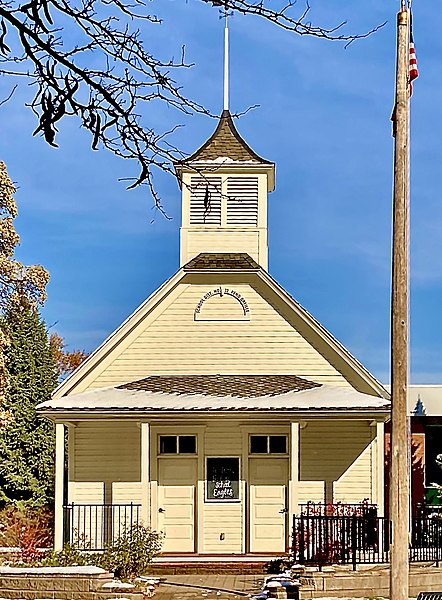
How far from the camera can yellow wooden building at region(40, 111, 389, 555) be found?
1992 centimetres

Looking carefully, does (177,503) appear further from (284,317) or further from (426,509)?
(426,509)

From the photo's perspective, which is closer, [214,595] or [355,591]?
[355,591]

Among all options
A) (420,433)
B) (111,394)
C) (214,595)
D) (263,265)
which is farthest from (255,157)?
(214,595)

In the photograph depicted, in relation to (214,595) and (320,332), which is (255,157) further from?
(214,595)

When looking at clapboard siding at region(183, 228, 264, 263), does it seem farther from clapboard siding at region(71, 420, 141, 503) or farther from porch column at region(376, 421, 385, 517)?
porch column at region(376, 421, 385, 517)

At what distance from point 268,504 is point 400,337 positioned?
9752 millimetres

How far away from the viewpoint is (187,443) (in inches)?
834

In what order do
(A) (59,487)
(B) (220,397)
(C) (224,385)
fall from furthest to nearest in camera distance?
(C) (224,385) < (B) (220,397) < (A) (59,487)

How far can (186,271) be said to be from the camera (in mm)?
21703

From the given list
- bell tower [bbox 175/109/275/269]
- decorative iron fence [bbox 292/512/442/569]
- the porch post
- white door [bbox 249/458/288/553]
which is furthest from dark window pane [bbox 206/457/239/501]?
bell tower [bbox 175/109/275/269]

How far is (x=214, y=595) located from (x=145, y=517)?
3276 mm

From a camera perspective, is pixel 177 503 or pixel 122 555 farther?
pixel 177 503

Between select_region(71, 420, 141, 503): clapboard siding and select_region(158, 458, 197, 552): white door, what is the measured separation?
0.54 metres

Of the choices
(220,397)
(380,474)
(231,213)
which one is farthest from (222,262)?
(380,474)
